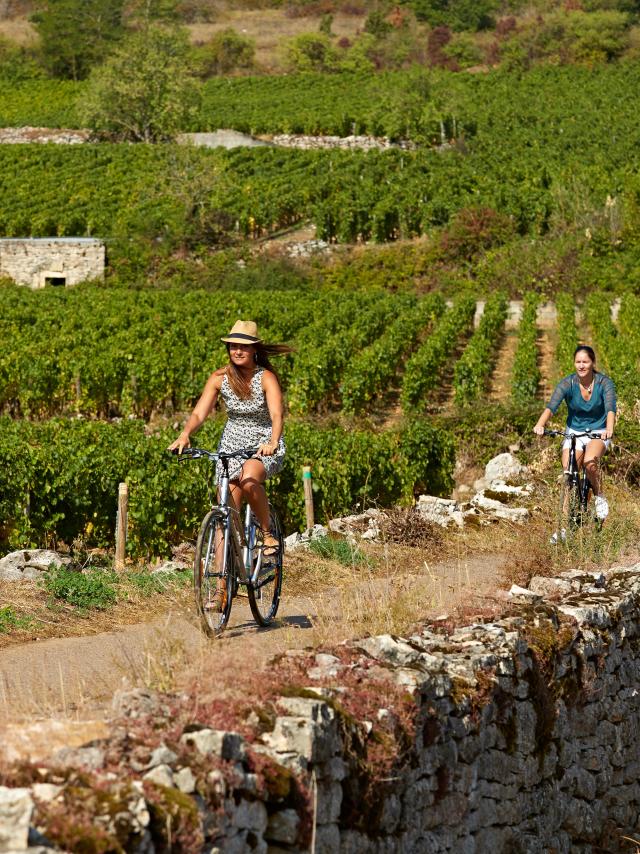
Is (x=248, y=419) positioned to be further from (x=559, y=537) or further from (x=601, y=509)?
(x=601, y=509)

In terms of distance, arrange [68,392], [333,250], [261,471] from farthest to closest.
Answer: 1. [333,250]
2. [68,392]
3. [261,471]

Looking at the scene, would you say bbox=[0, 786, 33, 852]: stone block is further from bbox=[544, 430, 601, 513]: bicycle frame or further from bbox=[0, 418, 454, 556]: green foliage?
bbox=[0, 418, 454, 556]: green foliage

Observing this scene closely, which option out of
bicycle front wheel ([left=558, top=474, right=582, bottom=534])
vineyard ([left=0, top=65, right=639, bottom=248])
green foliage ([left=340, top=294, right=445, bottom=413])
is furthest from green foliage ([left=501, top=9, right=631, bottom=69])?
bicycle front wheel ([left=558, top=474, right=582, bottom=534])

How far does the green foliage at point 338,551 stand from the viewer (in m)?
11.0

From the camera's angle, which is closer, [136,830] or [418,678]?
[136,830]

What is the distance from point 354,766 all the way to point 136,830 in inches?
56.3

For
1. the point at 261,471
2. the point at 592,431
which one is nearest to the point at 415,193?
the point at 592,431

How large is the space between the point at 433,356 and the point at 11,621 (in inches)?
802

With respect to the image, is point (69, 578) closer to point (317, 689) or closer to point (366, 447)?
point (317, 689)

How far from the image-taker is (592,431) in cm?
1133

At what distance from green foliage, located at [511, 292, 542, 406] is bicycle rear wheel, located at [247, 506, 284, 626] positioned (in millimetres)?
14066

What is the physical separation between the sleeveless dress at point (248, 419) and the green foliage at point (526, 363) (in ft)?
46.7

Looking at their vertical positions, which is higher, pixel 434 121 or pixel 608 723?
pixel 434 121

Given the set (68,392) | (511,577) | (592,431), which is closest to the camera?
(511,577)
